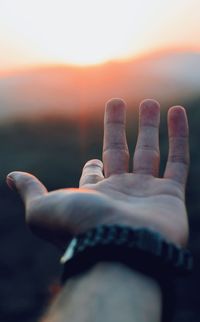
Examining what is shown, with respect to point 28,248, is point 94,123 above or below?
above

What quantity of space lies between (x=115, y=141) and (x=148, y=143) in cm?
13

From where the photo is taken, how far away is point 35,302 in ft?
13.3

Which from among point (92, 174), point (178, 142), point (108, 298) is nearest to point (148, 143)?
point (178, 142)

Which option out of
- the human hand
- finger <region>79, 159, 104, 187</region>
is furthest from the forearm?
finger <region>79, 159, 104, 187</region>

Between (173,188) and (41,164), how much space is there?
3731mm

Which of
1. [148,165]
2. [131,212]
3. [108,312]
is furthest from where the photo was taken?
[148,165]

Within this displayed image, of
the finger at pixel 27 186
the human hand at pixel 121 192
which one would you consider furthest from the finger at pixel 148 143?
the finger at pixel 27 186

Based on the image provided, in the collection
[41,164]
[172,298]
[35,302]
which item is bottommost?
[35,302]

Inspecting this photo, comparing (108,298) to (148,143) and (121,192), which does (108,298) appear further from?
(148,143)

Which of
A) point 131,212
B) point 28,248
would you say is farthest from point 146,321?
point 28,248

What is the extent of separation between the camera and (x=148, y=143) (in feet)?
7.38

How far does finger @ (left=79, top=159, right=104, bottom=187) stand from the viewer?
2.18 metres

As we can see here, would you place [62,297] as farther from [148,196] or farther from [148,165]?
[148,165]

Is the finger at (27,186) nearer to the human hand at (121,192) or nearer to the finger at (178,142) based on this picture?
the human hand at (121,192)
